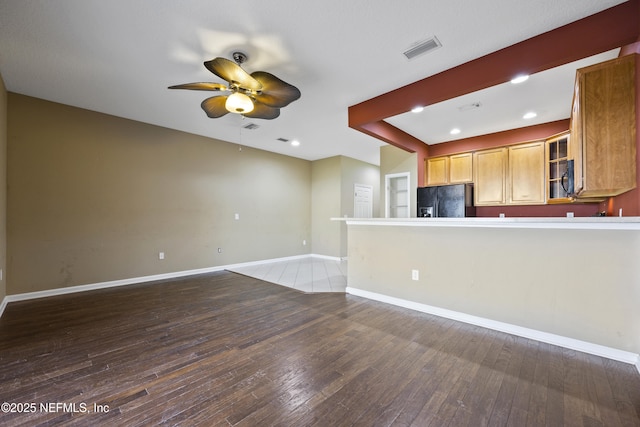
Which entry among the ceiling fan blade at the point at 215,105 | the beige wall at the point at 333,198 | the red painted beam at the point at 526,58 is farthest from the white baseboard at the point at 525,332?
the beige wall at the point at 333,198

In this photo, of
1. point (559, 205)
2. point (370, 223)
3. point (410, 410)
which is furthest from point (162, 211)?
point (559, 205)

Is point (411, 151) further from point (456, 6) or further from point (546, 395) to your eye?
point (546, 395)

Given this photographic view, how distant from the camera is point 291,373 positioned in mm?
1877

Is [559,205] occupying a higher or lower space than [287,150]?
lower

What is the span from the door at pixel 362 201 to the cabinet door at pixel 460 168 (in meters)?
2.56

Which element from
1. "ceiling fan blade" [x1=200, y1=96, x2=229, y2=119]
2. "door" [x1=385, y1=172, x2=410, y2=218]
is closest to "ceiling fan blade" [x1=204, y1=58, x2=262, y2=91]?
"ceiling fan blade" [x1=200, y1=96, x2=229, y2=119]

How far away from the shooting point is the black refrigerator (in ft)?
15.9

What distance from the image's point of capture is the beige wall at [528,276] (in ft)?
6.84

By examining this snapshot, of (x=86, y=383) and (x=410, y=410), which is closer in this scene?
(x=410, y=410)

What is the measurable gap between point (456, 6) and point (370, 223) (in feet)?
7.85

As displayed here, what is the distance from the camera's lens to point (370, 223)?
11.9 ft

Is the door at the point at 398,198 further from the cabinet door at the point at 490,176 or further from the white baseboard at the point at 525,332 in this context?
the white baseboard at the point at 525,332

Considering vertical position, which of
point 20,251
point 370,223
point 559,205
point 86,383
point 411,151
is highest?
point 411,151

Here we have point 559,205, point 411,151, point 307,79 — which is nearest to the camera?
point 307,79
